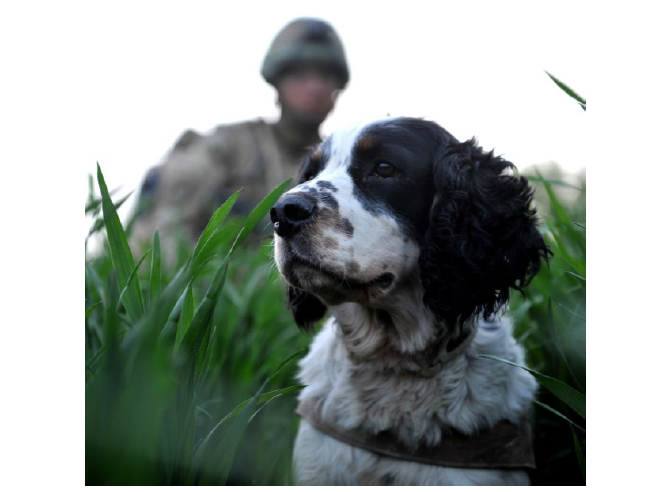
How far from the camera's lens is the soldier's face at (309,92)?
227cm

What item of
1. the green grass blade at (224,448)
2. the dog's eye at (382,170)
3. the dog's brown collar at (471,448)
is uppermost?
the dog's eye at (382,170)

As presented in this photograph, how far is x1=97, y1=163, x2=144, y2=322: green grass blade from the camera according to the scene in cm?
145

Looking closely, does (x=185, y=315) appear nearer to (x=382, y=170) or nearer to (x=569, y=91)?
(x=382, y=170)

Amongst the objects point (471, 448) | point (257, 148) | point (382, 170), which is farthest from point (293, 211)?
point (257, 148)

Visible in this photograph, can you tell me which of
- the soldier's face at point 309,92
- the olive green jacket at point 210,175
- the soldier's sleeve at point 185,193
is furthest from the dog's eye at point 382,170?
the soldier's sleeve at point 185,193

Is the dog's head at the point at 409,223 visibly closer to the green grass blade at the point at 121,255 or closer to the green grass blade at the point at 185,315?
the green grass blade at the point at 185,315

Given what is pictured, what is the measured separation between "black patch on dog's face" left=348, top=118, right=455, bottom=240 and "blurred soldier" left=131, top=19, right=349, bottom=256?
31 cm

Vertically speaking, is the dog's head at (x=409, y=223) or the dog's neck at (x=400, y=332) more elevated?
the dog's head at (x=409, y=223)

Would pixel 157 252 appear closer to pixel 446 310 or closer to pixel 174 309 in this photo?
pixel 174 309

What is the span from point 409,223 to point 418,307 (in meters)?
0.29

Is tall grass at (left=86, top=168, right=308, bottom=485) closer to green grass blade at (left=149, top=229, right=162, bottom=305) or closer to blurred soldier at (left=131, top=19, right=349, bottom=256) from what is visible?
green grass blade at (left=149, top=229, right=162, bottom=305)

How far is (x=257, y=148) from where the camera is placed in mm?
3557

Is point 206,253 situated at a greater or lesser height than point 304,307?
greater

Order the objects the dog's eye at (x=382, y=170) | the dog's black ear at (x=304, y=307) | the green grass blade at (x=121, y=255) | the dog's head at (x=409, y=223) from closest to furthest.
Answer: the green grass blade at (x=121, y=255)
the dog's head at (x=409, y=223)
the dog's eye at (x=382, y=170)
the dog's black ear at (x=304, y=307)
